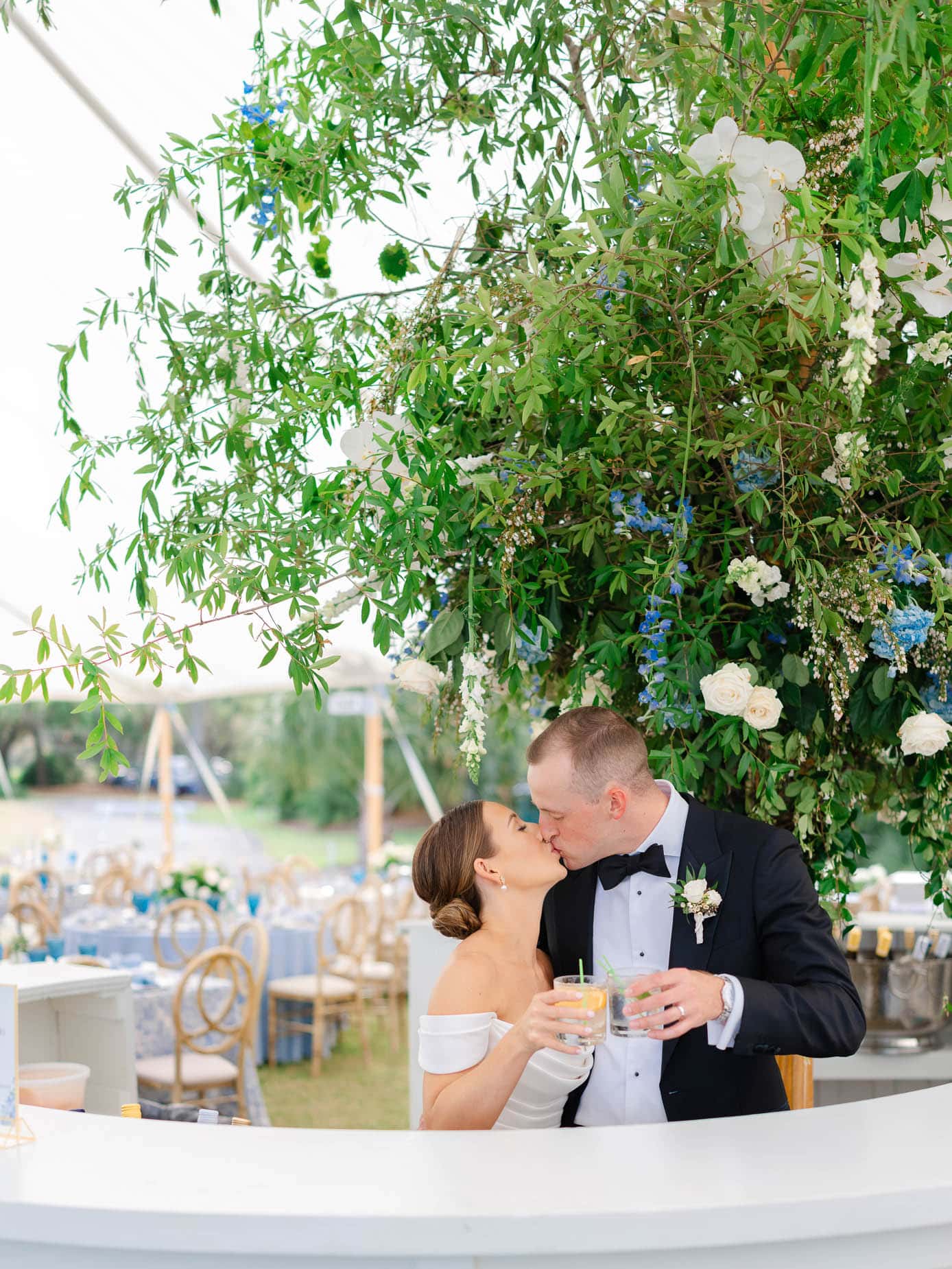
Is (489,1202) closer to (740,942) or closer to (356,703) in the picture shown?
(740,942)

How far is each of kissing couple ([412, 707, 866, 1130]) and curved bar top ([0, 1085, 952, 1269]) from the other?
0.47 m

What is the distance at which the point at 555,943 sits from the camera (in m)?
2.35

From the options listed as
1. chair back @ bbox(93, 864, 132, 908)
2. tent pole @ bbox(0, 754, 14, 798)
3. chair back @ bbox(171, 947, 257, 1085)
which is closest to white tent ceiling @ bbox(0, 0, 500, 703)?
chair back @ bbox(171, 947, 257, 1085)

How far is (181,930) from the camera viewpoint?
24.5 feet

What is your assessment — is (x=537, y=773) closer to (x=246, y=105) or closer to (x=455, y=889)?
(x=455, y=889)

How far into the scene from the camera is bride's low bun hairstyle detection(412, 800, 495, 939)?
2.21 m

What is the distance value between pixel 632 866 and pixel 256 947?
4724 mm

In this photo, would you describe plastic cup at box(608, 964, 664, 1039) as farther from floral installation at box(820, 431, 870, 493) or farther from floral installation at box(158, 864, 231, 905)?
floral installation at box(158, 864, 231, 905)

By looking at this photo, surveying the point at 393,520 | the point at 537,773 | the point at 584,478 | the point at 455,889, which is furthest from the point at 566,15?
the point at 455,889

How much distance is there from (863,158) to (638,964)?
142cm

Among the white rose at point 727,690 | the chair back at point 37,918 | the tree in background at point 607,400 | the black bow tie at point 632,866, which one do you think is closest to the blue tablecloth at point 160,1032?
the chair back at point 37,918

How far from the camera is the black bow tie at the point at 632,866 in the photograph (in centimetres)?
222

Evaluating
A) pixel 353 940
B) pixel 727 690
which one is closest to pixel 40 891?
pixel 353 940

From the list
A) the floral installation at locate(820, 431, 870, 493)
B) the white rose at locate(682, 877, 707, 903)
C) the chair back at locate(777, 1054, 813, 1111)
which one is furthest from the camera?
the chair back at locate(777, 1054, 813, 1111)
